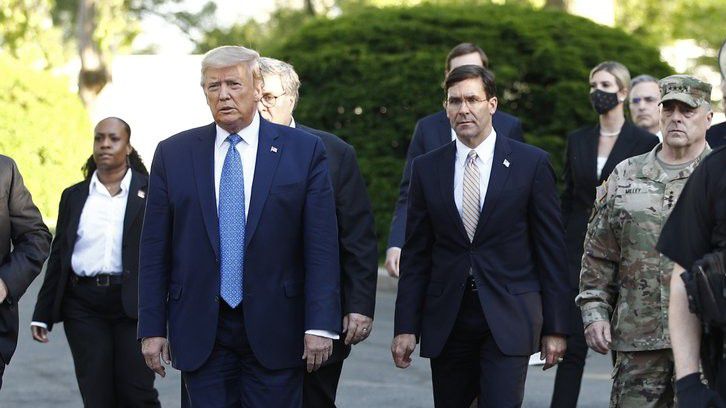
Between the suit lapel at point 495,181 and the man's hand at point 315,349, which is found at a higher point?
the suit lapel at point 495,181

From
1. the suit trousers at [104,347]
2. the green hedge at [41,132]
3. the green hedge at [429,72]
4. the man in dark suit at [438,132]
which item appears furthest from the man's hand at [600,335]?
the green hedge at [41,132]

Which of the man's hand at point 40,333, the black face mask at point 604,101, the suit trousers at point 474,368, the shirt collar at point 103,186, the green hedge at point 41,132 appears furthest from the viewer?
the green hedge at point 41,132

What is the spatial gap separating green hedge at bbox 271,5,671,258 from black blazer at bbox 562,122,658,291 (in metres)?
6.91

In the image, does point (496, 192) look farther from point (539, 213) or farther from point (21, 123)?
point (21, 123)

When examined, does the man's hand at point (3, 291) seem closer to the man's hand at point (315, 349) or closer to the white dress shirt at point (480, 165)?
the man's hand at point (315, 349)

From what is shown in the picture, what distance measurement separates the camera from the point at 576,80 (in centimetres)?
1627

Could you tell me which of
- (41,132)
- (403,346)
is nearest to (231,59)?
(403,346)

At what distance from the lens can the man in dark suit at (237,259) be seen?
5770 millimetres

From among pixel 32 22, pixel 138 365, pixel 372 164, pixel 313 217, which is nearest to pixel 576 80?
pixel 372 164

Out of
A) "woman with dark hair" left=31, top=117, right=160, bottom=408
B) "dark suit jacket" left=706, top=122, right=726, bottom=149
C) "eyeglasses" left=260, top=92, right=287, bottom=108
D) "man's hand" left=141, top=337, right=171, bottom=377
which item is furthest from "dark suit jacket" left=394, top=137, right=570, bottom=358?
"dark suit jacket" left=706, top=122, right=726, bottom=149

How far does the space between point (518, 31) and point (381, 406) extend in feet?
Result: 26.4

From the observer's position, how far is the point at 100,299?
7797 mm

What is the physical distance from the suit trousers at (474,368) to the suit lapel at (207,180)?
4.32 feet

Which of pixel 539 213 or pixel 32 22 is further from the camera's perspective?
pixel 32 22
